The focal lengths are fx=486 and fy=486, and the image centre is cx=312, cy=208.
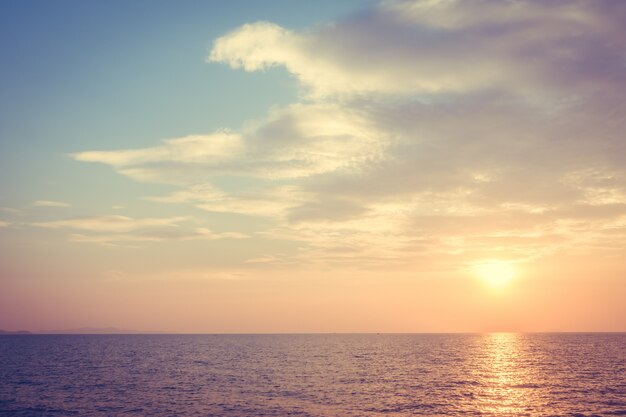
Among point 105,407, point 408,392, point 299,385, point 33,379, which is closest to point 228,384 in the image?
point 299,385

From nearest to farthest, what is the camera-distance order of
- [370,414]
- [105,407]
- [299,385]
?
[370,414]
[105,407]
[299,385]

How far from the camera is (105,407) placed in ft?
217

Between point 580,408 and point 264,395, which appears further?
point 264,395

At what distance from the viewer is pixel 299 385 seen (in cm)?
8612

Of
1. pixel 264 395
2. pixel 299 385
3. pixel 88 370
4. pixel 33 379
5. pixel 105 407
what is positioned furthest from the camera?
pixel 88 370

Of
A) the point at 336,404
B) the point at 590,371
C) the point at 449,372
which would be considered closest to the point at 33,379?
the point at 336,404

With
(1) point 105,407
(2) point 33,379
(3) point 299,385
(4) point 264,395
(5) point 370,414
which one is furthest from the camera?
(2) point 33,379

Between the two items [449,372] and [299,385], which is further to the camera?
[449,372]

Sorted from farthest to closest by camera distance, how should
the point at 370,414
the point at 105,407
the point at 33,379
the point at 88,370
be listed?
the point at 88,370
the point at 33,379
the point at 105,407
the point at 370,414

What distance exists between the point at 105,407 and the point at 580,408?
64.7 m

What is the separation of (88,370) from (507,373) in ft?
321

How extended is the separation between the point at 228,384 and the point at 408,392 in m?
32.1

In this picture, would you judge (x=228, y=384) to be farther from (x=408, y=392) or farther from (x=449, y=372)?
(x=449, y=372)

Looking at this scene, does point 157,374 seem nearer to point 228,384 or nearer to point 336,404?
point 228,384
